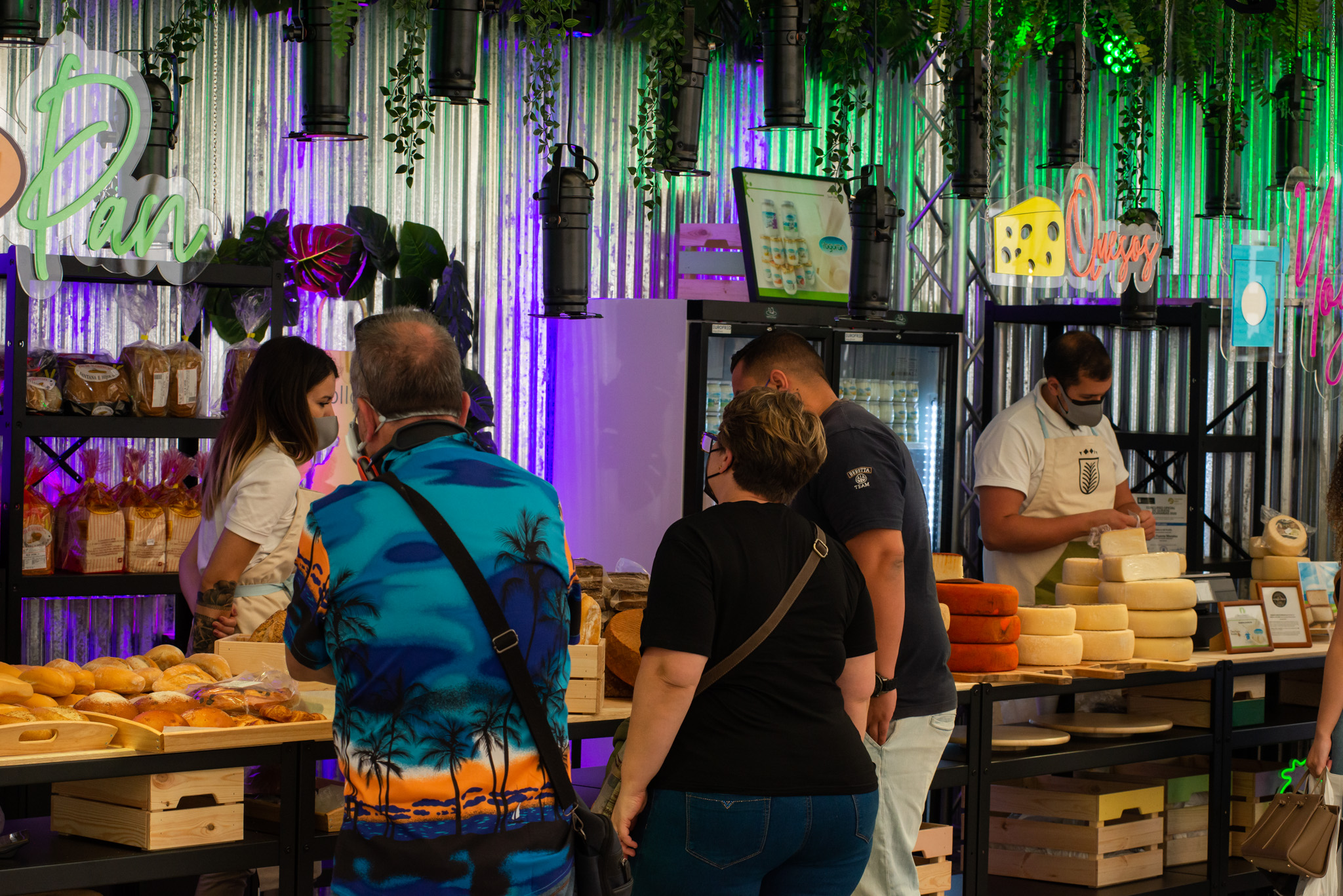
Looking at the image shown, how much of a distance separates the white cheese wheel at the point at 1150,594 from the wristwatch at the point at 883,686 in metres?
1.41

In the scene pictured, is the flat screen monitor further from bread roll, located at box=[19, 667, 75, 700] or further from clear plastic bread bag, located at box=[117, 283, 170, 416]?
bread roll, located at box=[19, 667, 75, 700]

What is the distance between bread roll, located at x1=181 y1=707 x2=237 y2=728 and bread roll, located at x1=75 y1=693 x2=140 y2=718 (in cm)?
11

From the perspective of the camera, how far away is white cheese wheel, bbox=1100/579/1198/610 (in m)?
4.51

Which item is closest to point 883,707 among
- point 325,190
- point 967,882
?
point 967,882

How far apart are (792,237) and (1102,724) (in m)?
2.45

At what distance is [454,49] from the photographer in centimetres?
376

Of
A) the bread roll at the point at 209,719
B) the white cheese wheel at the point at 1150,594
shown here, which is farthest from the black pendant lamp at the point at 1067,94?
the bread roll at the point at 209,719

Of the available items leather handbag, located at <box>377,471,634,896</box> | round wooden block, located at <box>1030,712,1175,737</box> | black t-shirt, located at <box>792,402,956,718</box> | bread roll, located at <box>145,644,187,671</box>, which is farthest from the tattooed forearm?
round wooden block, located at <box>1030,712,1175,737</box>

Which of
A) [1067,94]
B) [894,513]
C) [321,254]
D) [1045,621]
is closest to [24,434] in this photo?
[321,254]

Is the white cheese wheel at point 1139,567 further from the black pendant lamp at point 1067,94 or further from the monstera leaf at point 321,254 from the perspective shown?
the monstera leaf at point 321,254

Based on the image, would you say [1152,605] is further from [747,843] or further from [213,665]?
[213,665]

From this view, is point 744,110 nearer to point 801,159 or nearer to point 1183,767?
point 801,159

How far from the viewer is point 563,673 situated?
243 cm

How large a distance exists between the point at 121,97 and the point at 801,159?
11.8 ft
